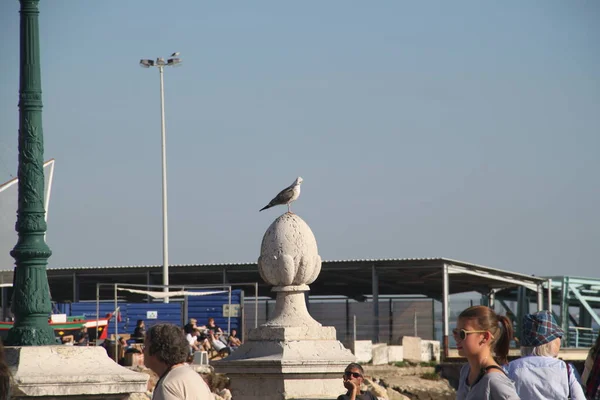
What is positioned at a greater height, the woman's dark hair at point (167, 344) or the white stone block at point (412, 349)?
the woman's dark hair at point (167, 344)

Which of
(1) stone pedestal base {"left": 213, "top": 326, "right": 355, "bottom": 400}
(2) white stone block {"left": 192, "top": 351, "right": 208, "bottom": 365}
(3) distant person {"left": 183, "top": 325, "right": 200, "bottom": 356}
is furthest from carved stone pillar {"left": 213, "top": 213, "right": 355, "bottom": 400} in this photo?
(3) distant person {"left": 183, "top": 325, "right": 200, "bottom": 356}

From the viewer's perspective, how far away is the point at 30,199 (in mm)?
9000

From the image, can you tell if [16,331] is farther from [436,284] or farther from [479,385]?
[436,284]

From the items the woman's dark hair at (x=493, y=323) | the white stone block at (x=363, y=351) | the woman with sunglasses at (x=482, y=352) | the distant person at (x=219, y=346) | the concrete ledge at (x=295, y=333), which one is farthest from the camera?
the white stone block at (x=363, y=351)

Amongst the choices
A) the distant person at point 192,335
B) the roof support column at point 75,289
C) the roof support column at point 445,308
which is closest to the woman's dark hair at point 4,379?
the distant person at point 192,335

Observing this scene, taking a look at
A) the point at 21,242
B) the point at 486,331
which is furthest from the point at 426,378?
the point at 486,331

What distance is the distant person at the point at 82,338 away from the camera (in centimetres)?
2411

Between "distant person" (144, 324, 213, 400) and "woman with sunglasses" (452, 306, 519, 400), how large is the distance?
140 centimetres

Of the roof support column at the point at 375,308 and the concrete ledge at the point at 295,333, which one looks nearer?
the concrete ledge at the point at 295,333

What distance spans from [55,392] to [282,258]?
425cm

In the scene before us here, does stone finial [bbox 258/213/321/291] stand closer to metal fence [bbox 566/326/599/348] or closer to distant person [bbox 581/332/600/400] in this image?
distant person [bbox 581/332/600/400]

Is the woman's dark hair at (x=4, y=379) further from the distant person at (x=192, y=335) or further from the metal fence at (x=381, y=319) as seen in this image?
the metal fence at (x=381, y=319)

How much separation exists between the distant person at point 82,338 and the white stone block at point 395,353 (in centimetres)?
794

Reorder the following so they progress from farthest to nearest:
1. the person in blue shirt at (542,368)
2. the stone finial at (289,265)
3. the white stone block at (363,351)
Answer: the white stone block at (363,351), the stone finial at (289,265), the person in blue shirt at (542,368)
